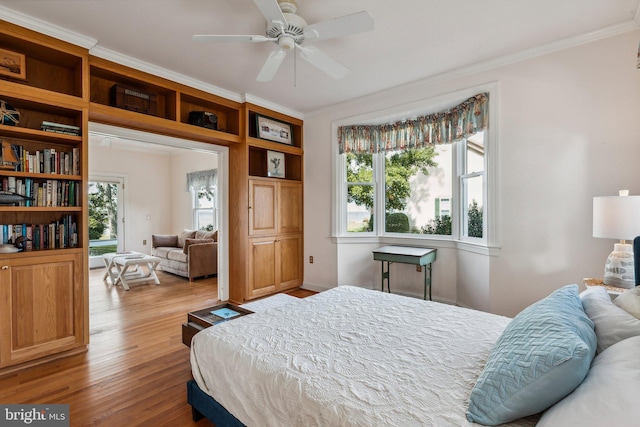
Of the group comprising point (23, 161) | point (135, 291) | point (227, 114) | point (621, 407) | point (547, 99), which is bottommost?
point (135, 291)

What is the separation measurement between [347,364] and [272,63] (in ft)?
6.91

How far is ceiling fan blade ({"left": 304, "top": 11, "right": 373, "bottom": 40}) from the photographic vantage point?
5.81 feet

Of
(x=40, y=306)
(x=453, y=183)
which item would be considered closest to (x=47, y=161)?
(x=40, y=306)

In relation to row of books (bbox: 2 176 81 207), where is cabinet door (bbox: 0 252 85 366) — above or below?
below

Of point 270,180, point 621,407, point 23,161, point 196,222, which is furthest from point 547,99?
point 196,222

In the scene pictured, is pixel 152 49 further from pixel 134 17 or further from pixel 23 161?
pixel 23 161

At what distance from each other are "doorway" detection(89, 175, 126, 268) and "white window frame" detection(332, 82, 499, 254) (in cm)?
508

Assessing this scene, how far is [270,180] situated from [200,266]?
2.21 metres

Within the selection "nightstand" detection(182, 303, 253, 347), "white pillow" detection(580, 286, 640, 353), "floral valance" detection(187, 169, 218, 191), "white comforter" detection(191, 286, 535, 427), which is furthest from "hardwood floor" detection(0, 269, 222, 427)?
"floral valance" detection(187, 169, 218, 191)

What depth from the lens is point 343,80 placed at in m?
3.36

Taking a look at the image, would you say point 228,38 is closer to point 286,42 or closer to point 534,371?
point 286,42

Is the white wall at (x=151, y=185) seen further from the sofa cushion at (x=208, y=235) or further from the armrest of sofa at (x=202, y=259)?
the armrest of sofa at (x=202, y=259)

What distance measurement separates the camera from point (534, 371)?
89 cm

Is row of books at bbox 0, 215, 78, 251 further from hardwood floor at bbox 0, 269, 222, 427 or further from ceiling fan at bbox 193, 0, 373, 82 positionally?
ceiling fan at bbox 193, 0, 373, 82
